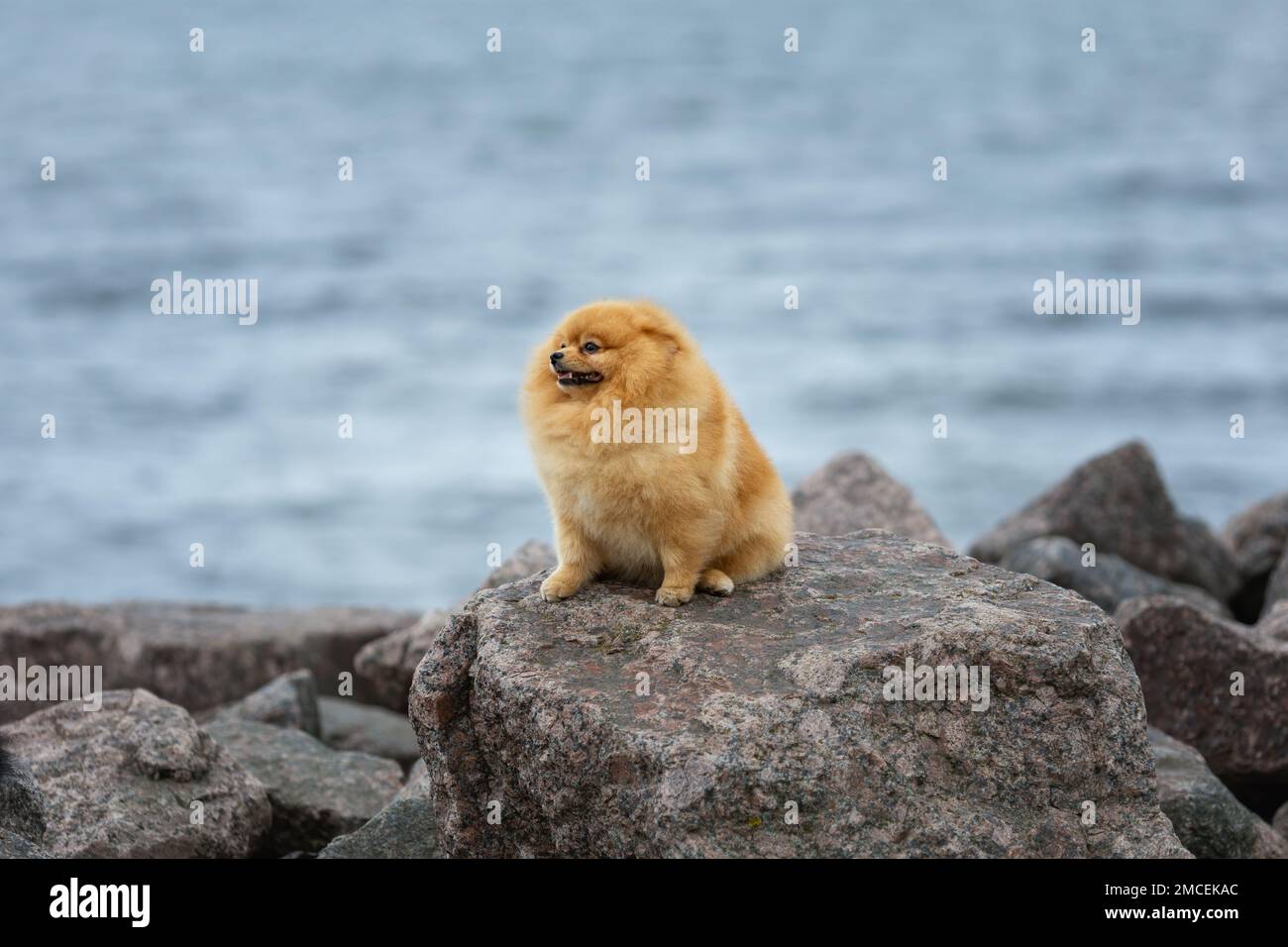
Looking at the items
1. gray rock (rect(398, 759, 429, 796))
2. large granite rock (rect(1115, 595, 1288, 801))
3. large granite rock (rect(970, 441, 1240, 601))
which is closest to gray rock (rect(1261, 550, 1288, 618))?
large granite rock (rect(970, 441, 1240, 601))

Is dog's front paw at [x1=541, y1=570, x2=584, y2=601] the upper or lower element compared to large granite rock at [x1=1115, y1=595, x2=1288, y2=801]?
upper

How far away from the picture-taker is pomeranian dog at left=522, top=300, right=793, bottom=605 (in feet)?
20.6

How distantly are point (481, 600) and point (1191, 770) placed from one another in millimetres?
Result: 3640

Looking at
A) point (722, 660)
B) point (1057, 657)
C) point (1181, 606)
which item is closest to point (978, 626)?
point (1057, 657)

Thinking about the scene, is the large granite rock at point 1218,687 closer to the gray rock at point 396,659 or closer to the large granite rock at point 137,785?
the gray rock at point 396,659

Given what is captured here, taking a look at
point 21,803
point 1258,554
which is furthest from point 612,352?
point 1258,554

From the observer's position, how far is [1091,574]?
419 inches

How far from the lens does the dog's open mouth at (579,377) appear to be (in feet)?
20.6

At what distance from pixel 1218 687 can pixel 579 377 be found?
4.41 m

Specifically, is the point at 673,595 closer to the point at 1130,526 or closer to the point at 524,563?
the point at 524,563

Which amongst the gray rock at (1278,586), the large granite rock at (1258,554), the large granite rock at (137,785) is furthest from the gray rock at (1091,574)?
the large granite rock at (137,785)

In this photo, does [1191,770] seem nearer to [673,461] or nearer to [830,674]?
[830,674]

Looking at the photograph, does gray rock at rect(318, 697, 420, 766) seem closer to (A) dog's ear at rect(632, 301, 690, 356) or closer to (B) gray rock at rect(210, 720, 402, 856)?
(B) gray rock at rect(210, 720, 402, 856)

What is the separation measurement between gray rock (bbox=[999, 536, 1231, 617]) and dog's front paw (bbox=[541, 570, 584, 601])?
4.84 m
